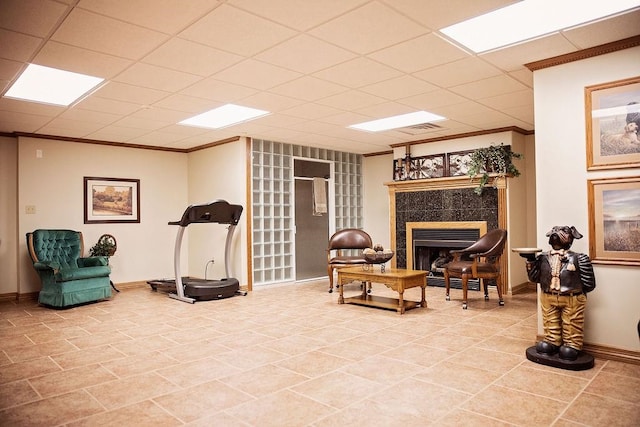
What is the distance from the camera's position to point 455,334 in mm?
4203

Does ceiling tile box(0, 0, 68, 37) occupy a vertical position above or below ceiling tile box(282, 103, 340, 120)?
below

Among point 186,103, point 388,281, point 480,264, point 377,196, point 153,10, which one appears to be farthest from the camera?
point 377,196

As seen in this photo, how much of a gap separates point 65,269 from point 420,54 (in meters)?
5.22

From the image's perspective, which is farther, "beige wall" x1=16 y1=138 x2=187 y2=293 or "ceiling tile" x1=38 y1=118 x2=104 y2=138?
"beige wall" x1=16 y1=138 x2=187 y2=293

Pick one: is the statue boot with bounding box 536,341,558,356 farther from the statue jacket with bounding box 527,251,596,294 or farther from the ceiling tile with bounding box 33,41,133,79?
the ceiling tile with bounding box 33,41,133,79

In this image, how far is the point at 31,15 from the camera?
9.20 ft

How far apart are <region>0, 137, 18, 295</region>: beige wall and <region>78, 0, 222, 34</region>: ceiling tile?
5.03m

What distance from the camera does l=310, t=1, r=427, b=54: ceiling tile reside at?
2.88 metres

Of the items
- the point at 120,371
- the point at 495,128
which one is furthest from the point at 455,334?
the point at 495,128

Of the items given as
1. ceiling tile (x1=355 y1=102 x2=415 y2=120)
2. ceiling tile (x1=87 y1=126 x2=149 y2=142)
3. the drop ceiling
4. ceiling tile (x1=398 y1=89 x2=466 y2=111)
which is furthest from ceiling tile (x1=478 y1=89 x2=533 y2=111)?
ceiling tile (x1=87 y1=126 x2=149 y2=142)

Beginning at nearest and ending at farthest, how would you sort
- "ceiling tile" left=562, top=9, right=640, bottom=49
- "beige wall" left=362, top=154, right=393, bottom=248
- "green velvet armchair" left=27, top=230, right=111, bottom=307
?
"ceiling tile" left=562, top=9, right=640, bottom=49, "green velvet armchair" left=27, top=230, right=111, bottom=307, "beige wall" left=362, top=154, right=393, bottom=248

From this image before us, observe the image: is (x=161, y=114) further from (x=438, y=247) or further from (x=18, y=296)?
(x=438, y=247)

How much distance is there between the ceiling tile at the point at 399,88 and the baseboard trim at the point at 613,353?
282 cm

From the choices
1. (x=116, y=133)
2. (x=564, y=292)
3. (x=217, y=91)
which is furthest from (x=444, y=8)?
(x=116, y=133)
